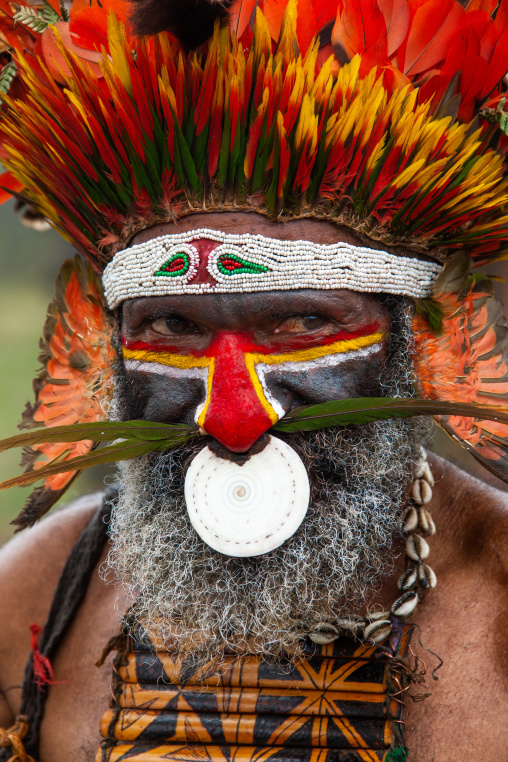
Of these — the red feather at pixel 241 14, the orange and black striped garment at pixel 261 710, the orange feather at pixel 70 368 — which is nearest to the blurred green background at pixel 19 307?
the orange feather at pixel 70 368

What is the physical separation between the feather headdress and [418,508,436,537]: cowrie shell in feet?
1.00

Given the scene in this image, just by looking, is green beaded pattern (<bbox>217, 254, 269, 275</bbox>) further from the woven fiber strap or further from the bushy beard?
the woven fiber strap

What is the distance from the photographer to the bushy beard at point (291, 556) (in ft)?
7.72

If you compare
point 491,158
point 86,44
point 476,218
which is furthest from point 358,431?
point 86,44

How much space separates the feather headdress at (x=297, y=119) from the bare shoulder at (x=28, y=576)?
1.31 metres

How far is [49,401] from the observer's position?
293 cm

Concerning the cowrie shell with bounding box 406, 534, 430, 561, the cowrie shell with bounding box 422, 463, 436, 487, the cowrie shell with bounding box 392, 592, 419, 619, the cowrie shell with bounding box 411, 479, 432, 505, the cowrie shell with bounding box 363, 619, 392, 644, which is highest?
the cowrie shell with bounding box 422, 463, 436, 487

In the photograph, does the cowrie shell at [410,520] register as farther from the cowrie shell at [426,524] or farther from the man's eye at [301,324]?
the man's eye at [301,324]

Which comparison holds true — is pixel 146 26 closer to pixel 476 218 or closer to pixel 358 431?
pixel 476 218

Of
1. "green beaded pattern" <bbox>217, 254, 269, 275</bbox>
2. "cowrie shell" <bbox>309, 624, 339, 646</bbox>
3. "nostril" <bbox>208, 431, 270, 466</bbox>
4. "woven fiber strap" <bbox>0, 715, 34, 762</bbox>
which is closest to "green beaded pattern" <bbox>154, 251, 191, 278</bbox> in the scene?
"green beaded pattern" <bbox>217, 254, 269, 275</bbox>

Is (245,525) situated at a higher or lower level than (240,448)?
lower

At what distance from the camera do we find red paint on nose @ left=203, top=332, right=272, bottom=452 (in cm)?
221

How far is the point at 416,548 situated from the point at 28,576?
1525 millimetres

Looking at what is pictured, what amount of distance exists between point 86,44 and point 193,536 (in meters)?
1.51
